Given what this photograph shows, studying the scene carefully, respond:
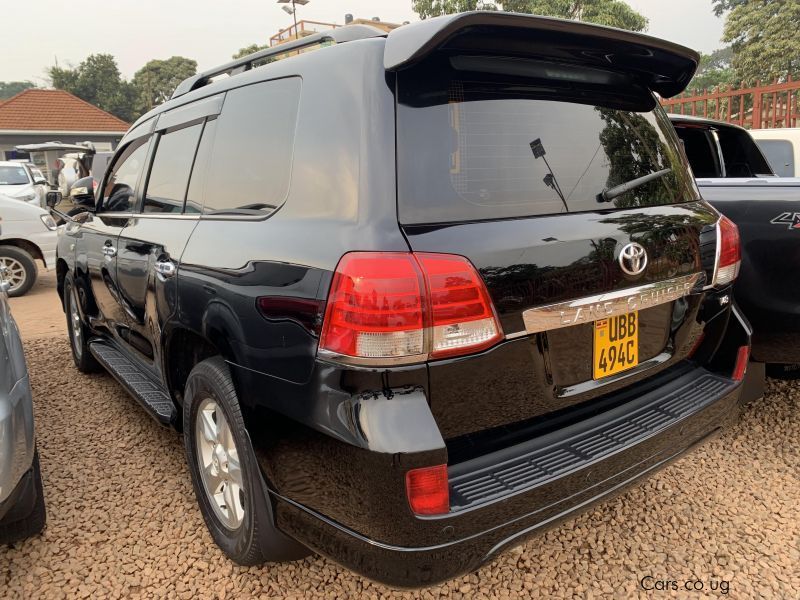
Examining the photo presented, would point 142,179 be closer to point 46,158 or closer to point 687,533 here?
point 687,533

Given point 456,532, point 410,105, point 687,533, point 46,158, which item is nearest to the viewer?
point 456,532

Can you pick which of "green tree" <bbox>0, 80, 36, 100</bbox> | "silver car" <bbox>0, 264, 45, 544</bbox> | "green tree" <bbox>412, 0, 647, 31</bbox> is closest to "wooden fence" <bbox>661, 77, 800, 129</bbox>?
"silver car" <bbox>0, 264, 45, 544</bbox>

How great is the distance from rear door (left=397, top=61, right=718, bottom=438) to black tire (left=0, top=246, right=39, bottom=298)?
26.5 feet

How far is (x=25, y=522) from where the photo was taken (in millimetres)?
2215

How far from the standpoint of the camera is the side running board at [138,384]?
262cm


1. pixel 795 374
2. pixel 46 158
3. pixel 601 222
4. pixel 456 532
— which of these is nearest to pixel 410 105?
pixel 601 222

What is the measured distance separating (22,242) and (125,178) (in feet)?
19.1

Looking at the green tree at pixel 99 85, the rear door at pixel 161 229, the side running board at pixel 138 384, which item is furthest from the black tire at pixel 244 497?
the green tree at pixel 99 85

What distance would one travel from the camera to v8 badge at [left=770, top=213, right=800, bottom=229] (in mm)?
2742

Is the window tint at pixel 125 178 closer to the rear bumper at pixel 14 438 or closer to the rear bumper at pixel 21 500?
the rear bumper at pixel 14 438

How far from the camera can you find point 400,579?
1481mm

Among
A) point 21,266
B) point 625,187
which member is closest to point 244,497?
point 625,187

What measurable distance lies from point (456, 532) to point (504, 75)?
1283 millimetres

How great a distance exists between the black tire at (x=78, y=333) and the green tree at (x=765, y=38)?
1128 inches
